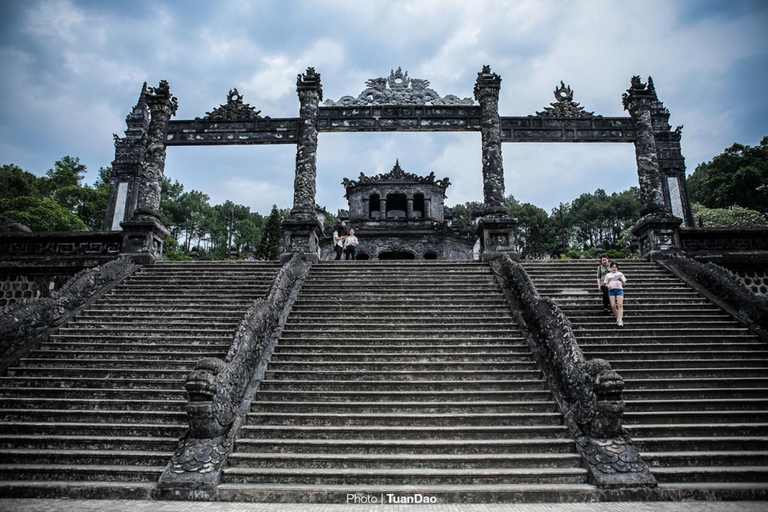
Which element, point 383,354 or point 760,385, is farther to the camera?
→ point 383,354

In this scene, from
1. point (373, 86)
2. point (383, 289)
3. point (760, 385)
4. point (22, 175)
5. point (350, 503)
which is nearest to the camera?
point (350, 503)

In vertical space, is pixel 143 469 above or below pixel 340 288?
below

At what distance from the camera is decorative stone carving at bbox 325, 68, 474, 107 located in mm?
14180

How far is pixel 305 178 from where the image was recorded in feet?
43.2

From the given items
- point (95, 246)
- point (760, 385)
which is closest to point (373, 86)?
point (95, 246)

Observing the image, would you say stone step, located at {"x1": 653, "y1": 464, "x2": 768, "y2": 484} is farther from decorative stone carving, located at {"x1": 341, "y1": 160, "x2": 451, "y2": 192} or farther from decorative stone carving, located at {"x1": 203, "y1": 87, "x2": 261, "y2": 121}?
decorative stone carving, located at {"x1": 341, "y1": 160, "x2": 451, "y2": 192}

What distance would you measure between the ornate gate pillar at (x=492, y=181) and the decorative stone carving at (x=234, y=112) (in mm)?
7314

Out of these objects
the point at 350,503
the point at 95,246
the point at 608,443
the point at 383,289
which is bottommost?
the point at 350,503

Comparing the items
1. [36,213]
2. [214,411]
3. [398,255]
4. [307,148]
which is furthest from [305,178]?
[36,213]

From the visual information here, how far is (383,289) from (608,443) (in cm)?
544

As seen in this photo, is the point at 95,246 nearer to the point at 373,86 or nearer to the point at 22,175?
the point at 373,86

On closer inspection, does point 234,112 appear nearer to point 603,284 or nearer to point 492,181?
point 492,181

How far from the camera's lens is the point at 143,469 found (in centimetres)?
475

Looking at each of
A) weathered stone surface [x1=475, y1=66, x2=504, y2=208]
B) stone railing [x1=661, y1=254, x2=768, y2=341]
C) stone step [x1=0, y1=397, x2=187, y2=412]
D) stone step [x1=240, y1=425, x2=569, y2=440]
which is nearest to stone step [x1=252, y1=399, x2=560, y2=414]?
stone step [x1=0, y1=397, x2=187, y2=412]
